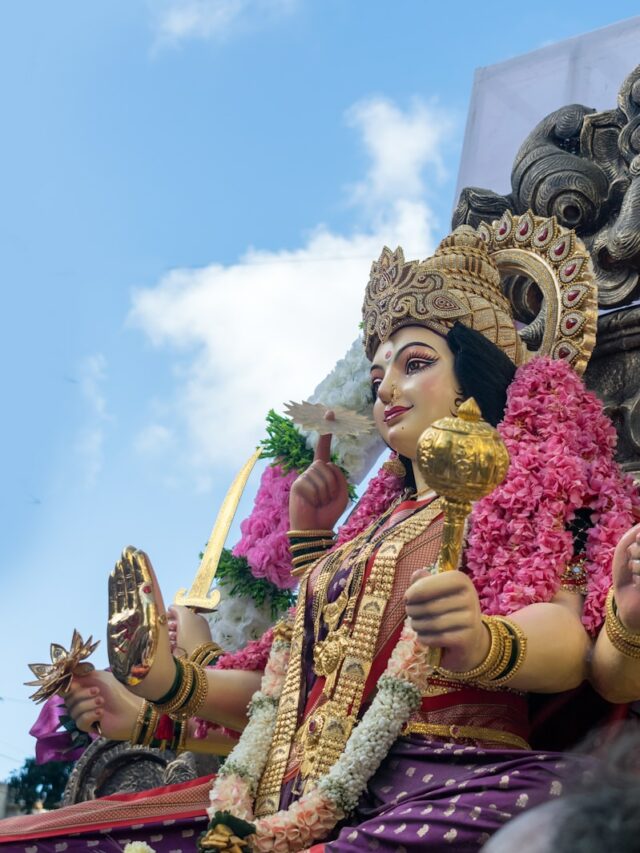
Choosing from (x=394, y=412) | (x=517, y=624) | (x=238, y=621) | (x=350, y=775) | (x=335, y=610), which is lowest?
(x=350, y=775)

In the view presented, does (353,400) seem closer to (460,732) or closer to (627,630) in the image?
(460,732)

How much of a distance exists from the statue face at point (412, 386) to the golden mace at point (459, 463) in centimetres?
109

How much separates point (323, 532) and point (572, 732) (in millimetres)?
1082

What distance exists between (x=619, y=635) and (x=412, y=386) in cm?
107

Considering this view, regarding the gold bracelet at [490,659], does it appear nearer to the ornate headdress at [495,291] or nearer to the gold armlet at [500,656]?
the gold armlet at [500,656]

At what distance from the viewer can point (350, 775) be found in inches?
126

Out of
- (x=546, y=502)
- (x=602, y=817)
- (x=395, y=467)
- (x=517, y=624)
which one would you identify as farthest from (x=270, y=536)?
(x=602, y=817)

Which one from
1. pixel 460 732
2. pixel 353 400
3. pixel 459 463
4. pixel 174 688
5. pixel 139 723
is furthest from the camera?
pixel 353 400

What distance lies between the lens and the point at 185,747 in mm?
4211

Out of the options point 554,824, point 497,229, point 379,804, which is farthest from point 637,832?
point 497,229

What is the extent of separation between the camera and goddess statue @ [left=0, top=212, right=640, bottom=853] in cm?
304

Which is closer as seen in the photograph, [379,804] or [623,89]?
[379,804]

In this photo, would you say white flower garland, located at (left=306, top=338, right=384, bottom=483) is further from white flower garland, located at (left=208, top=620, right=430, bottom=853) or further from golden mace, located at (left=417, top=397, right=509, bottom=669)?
golden mace, located at (left=417, top=397, right=509, bottom=669)

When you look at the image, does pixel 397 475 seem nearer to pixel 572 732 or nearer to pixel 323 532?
pixel 323 532
